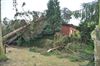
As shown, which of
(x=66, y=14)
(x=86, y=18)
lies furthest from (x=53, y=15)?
(x=86, y=18)

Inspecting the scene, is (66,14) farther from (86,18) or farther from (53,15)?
(86,18)

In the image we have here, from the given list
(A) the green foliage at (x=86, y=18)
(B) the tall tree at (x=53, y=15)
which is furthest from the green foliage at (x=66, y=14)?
(A) the green foliage at (x=86, y=18)

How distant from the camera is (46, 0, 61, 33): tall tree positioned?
18153mm

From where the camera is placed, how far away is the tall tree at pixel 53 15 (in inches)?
715

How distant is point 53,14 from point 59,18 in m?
0.55

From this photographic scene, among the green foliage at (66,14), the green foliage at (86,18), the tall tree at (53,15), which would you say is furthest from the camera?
the tall tree at (53,15)

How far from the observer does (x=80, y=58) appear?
12.3 metres

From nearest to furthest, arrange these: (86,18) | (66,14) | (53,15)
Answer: (86,18) → (66,14) → (53,15)

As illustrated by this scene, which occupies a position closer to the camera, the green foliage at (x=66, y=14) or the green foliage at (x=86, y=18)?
the green foliage at (x=86, y=18)

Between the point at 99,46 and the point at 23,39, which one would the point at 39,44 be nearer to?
the point at 23,39

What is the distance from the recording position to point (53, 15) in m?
18.6

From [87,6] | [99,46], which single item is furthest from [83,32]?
[99,46]

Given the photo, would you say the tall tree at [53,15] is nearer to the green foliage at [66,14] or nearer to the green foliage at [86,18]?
the green foliage at [66,14]

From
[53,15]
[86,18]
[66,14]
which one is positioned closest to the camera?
[86,18]
